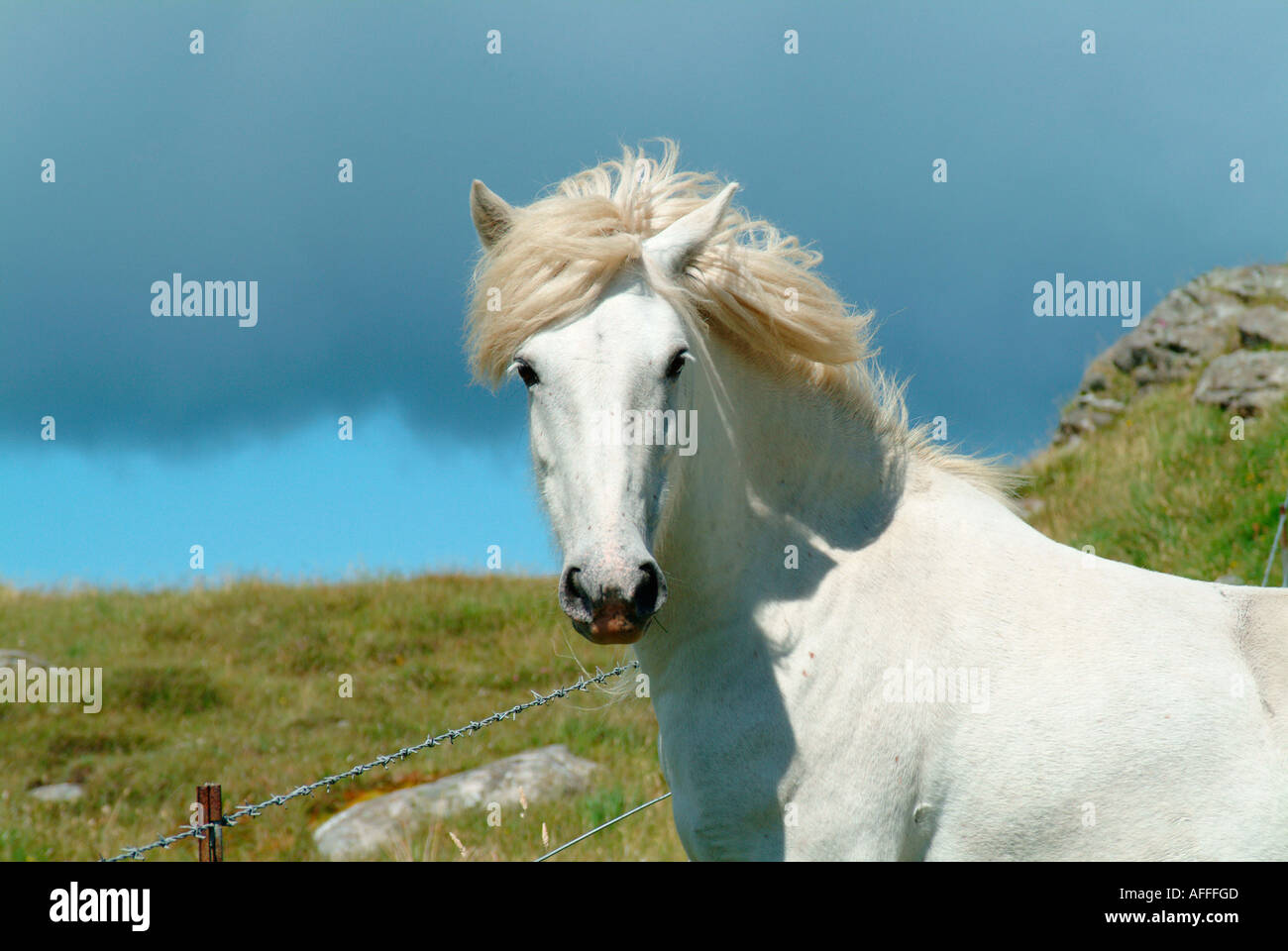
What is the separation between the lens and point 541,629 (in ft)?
46.2

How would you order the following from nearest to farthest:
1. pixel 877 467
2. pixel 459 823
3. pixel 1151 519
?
1. pixel 877 467
2. pixel 459 823
3. pixel 1151 519

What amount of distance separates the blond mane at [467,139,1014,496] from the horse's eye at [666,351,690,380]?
0.74ft

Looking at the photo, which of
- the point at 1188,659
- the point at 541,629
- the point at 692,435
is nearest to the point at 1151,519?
the point at 541,629

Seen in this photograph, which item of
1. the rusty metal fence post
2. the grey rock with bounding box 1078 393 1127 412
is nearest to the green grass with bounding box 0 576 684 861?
the rusty metal fence post

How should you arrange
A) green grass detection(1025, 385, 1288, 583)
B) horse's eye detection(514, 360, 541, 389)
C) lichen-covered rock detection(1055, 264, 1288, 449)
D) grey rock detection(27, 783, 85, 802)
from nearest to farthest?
horse's eye detection(514, 360, 541, 389)
grey rock detection(27, 783, 85, 802)
green grass detection(1025, 385, 1288, 583)
lichen-covered rock detection(1055, 264, 1288, 449)

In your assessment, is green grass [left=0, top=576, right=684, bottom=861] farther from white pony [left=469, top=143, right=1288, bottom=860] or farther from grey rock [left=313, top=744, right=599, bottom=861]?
white pony [left=469, top=143, right=1288, bottom=860]

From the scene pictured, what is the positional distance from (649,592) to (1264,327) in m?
16.5

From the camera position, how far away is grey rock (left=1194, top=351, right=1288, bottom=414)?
1386 centimetres

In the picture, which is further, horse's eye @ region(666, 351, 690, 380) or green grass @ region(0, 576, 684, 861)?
green grass @ region(0, 576, 684, 861)

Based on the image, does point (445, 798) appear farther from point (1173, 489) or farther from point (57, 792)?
point (1173, 489)

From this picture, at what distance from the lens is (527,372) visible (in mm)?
3023

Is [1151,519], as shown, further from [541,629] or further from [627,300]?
[627,300]

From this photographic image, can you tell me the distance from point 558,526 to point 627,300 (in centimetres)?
75

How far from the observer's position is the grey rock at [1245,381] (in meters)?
13.9
